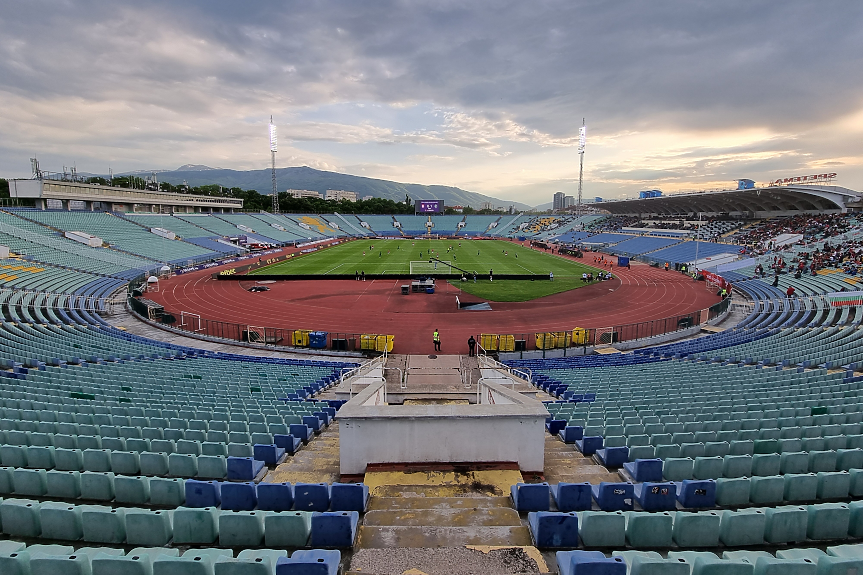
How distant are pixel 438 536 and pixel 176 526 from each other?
3.04 m

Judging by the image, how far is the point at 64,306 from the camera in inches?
1171

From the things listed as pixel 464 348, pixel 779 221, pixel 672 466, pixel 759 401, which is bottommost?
pixel 464 348

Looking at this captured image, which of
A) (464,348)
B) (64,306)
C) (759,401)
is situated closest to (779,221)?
(464,348)

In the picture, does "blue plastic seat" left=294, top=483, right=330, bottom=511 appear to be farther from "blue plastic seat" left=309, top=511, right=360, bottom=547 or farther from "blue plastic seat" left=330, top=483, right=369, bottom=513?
"blue plastic seat" left=309, top=511, right=360, bottom=547

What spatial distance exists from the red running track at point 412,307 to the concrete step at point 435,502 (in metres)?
19.2

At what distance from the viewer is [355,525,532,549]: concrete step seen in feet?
16.5

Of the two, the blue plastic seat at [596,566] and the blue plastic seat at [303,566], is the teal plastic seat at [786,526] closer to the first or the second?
the blue plastic seat at [596,566]

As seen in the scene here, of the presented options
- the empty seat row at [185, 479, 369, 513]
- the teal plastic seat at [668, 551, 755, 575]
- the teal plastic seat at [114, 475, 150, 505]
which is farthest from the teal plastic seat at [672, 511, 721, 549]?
the teal plastic seat at [114, 475, 150, 505]

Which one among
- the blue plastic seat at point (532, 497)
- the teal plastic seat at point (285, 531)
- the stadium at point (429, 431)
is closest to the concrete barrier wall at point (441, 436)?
the stadium at point (429, 431)

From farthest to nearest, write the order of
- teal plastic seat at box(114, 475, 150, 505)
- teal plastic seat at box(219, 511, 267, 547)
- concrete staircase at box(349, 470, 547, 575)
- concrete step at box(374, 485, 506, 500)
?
concrete step at box(374, 485, 506, 500) < teal plastic seat at box(114, 475, 150, 505) < teal plastic seat at box(219, 511, 267, 547) < concrete staircase at box(349, 470, 547, 575)

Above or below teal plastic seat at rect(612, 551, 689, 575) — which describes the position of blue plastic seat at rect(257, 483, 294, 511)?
below

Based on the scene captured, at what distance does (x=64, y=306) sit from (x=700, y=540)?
3801 centimetres

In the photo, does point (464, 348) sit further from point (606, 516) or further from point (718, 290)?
point (718, 290)

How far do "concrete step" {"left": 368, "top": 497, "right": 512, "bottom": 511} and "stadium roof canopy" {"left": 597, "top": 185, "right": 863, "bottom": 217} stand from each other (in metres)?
75.5
